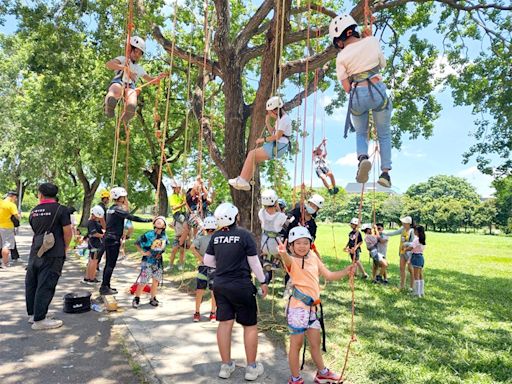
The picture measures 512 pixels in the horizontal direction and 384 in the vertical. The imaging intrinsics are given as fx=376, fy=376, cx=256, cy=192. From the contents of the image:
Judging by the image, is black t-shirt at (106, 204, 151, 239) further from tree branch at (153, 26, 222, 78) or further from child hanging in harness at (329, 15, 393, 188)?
child hanging in harness at (329, 15, 393, 188)

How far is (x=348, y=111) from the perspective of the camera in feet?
13.0

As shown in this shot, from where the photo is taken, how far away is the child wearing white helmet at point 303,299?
3893 mm

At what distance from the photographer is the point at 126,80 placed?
5891 millimetres

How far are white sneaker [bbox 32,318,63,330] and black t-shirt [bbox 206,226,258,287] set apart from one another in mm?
3079

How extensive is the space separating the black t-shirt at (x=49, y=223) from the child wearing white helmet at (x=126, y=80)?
1.67 m

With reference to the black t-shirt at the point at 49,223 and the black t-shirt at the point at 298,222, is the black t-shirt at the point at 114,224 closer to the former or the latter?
the black t-shirt at the point at 49,223

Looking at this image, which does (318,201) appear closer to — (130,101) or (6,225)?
(130,101)

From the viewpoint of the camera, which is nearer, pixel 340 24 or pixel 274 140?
pixel 340 24

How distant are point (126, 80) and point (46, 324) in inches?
153

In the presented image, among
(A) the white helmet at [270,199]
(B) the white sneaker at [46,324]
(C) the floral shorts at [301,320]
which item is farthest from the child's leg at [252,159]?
(B) the white sneaker at [46,324]

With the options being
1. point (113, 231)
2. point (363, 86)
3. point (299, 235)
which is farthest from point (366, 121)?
point (113, 231)

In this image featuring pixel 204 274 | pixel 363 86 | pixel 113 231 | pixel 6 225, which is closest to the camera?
pixel 363 86

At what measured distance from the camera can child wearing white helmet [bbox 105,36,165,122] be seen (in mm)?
5852

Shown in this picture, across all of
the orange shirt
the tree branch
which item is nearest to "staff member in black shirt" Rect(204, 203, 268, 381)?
the orange shirt
